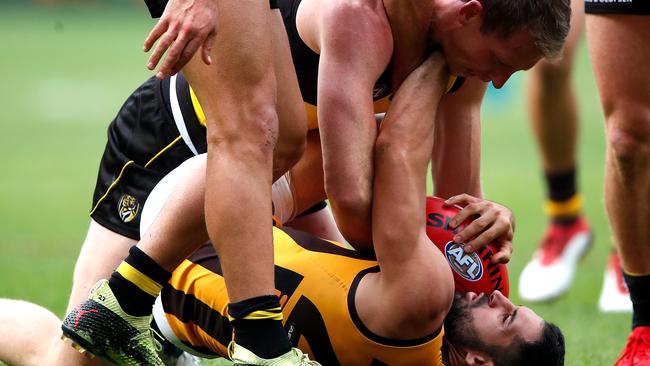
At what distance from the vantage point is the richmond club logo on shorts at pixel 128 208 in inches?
160

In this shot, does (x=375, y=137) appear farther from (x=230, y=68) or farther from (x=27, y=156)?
(x=27, y=156)

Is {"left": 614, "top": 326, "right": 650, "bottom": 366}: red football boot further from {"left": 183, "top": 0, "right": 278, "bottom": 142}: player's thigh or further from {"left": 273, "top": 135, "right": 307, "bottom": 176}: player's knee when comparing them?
{"left": 183, "top": 0, "right": 278, "bottom": 142}: player's thigh

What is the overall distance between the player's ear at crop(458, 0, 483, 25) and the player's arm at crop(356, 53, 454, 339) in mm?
277

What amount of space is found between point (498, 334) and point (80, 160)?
34.0 ft

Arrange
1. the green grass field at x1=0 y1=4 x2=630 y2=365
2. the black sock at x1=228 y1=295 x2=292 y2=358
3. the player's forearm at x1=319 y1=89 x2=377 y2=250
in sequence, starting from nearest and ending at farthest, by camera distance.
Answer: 1. the black sock at x1=228 y1=295 x2=292 y2=358
2. the player's forearm at x1=319 y1=89 x2=377 y2=250
3. the green grass field at x1=0 y1=4 x2=630 y2=365

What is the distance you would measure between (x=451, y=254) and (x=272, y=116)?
35.7 inches

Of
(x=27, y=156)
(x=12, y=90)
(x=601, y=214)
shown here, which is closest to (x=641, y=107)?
(x=601, y=214)

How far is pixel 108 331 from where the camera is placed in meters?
3.45

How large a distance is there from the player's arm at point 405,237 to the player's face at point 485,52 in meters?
0.19

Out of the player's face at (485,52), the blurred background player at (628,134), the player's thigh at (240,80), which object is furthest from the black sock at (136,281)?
the blurred background player at (628,134)

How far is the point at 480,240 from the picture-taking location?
3.77 m

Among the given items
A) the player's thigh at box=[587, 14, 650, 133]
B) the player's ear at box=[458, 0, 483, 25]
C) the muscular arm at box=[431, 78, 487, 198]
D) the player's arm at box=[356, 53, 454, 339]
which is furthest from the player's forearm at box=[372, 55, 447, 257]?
the player's thigh at box=[587, 14, 650, 133]

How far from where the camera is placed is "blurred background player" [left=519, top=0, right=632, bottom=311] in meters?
7.16

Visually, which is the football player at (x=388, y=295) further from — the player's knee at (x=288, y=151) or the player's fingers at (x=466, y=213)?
the player's knee at (x=288, y=151)
